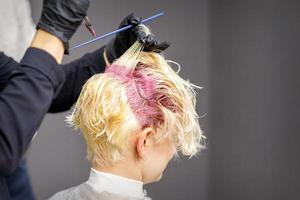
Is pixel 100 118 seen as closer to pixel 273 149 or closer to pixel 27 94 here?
pixel 27 94

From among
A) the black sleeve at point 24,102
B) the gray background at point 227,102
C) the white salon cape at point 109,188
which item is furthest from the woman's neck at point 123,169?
the gray background at point 227,102

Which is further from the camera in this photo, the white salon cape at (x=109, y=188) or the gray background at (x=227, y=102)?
the gray background at (x=227, y=102)

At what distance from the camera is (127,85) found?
1.05 m

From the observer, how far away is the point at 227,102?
2479mm

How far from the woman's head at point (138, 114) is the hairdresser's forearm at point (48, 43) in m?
0.23

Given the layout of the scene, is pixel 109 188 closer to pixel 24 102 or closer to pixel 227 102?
pixel 24 102

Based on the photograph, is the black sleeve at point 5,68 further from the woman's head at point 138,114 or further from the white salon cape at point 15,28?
the white salon cape at point 15,28

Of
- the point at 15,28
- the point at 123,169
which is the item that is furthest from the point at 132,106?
the point at 15,28

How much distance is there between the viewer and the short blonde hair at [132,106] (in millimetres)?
1022

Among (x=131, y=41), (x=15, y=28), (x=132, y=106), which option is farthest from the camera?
(x=15, y=28)

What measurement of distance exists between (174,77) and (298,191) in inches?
49.1

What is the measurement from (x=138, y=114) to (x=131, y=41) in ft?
0.88

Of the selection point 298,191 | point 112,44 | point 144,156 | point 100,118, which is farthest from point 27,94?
point 298,191

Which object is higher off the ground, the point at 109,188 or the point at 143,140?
the point at 143,140
